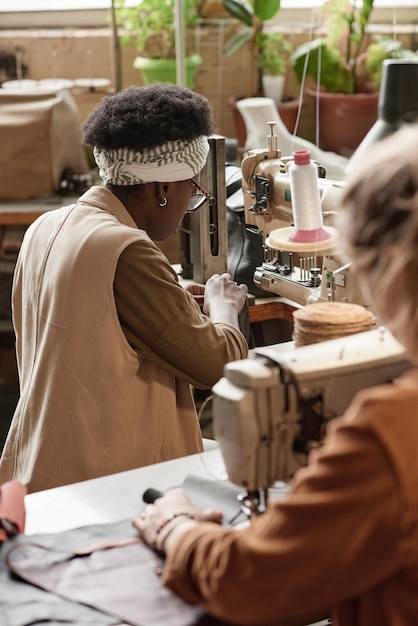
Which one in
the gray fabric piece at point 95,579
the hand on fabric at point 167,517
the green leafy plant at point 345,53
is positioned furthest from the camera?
the green leafy plant at point 345,53

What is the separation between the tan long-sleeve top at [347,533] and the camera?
3.46 ft

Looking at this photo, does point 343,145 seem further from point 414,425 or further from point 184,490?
point 414,425

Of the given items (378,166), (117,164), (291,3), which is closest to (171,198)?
(117,164)

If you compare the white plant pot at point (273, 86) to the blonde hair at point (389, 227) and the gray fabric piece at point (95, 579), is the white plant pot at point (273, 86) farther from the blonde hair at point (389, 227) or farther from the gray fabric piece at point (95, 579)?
the blonde hair at point (389, 227)

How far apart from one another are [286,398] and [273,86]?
3762mm

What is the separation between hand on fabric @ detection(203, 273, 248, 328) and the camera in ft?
7.50

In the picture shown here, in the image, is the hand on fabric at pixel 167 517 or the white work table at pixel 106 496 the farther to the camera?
the white work table at pixel 106 496

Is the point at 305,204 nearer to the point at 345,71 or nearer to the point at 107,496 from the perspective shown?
the point at 107,496

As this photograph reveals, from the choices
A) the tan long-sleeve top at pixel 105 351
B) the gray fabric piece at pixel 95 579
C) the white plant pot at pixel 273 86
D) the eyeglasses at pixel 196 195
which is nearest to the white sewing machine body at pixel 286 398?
the gray fabric piece at pixel 95 579

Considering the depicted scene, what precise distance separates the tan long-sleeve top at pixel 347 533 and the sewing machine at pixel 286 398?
0.83 ft

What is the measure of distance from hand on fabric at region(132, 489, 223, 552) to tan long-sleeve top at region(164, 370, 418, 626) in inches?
11.8

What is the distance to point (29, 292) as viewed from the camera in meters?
2.17

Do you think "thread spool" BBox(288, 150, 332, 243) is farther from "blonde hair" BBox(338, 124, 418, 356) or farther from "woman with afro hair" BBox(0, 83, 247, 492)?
"blonde hair" BBox(338, 124, 418, 356)

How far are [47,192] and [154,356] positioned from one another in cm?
252
